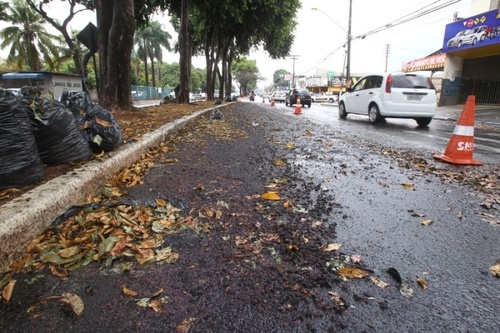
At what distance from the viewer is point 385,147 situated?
5.77m

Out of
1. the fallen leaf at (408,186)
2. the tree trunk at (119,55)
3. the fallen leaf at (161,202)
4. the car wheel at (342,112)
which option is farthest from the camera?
the car wheel at (342,112)

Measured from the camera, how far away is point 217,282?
169cm

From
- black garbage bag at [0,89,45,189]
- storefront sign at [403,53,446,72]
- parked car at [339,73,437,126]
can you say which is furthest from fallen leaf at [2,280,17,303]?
storefront sign at [403,53,446,72]

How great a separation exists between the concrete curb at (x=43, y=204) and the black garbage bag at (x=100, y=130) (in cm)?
23

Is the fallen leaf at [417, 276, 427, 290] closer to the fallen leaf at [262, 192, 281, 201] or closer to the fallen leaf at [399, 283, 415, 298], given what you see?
the fallen leaf at [399, 283, 415, 298]

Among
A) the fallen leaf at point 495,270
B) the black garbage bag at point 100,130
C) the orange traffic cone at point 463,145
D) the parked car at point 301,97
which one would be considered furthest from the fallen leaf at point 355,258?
the parked car at point 301,97

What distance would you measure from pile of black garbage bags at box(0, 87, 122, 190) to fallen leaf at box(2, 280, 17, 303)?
105cm

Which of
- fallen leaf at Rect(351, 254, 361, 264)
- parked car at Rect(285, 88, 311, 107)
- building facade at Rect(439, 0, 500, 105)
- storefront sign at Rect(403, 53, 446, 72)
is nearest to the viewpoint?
fallen leaf at Rect(351, 254, 361, 264)

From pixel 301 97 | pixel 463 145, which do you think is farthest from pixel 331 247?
pixel 301 97

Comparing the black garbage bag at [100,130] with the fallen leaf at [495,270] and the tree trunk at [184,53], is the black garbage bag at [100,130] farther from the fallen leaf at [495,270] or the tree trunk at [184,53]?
the tree trunk at [184,53]

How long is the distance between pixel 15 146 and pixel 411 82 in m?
9.53

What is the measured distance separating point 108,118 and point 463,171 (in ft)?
15.1

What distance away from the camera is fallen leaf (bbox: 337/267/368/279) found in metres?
1.73

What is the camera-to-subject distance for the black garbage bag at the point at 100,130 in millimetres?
3602
